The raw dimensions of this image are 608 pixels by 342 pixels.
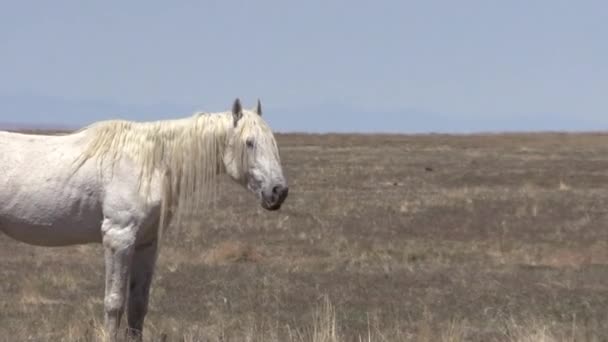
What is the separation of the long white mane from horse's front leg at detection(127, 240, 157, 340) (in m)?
0.29

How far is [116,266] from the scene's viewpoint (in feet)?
27.1

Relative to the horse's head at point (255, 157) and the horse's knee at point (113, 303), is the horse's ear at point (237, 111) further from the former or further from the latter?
the horse's knee at point (113, 303)

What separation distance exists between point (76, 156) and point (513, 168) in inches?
1431

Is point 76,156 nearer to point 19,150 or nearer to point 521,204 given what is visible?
point 19,150

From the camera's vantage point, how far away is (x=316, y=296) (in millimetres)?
13844

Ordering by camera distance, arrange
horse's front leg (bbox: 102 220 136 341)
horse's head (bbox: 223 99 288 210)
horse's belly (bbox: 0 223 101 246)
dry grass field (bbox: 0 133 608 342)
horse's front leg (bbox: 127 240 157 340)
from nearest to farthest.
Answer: horse's front leg (bbox: 102 220 136 341) < horse's head (bbox: 223 99 288 210) < horse's belly (bbox: 0 223 101 246) < horse's front leg (bbox: 127 240 157 340) < dry grass field (bbox: 0 133 608 342)

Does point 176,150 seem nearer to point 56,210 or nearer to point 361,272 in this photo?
point 56,210

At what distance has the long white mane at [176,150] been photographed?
27.8 feet

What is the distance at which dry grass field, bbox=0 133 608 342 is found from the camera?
1091 cm

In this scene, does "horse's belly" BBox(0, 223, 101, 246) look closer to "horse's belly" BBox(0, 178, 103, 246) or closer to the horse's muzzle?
"horse's belly" BBox(0, 178, 103, 246)

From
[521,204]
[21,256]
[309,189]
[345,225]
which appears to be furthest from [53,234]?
[309,189]

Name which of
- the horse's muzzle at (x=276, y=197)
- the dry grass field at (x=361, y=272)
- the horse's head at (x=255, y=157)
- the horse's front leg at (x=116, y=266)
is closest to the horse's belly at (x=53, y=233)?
the horse's front leg at (x=116, y=266)

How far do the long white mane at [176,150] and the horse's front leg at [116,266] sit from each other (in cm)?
38

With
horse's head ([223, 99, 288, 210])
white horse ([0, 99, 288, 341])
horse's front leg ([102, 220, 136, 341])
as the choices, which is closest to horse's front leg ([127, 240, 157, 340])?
white horse ([0, 99, 288, 341])
